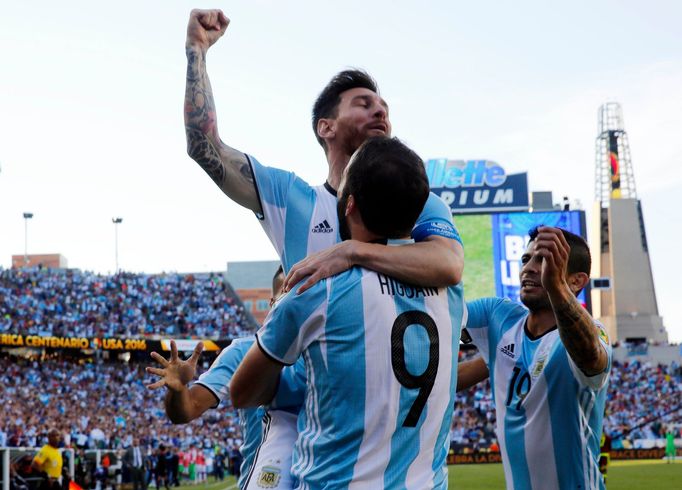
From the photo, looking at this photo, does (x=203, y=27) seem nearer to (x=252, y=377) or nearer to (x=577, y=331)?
(x=252, y=377)

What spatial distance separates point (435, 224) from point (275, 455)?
3.50ft

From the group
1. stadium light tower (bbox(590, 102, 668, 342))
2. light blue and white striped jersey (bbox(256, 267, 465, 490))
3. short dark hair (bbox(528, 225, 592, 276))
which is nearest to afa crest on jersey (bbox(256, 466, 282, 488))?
light blue and white striped jersey (bbox(256, 267, 465, 490))

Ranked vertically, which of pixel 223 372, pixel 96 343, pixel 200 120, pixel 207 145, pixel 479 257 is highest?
pixel 479 257

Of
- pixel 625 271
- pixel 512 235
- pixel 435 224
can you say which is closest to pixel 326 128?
pixel 435 224

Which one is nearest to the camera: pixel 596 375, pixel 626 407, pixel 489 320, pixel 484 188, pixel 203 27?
pixel 203 27

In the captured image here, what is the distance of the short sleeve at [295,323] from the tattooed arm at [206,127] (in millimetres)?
1437

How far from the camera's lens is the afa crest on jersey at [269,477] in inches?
133

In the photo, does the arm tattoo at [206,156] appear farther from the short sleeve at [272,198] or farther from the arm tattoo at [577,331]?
the arm tattoo at [577,331]

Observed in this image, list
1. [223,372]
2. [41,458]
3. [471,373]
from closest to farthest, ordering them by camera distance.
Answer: [223,372], [471,373], [41,458]

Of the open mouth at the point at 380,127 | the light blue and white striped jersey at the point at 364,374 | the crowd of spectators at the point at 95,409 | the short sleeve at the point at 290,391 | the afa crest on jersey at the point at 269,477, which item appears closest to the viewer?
the light blue and white striped jersey at the point at 364,374

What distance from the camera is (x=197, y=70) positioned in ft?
13.9

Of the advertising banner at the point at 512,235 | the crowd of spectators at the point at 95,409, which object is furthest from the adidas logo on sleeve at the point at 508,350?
the advertising banner at the point at 512,235

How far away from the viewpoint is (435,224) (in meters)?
3.48

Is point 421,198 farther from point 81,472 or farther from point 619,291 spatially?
point 619,291
